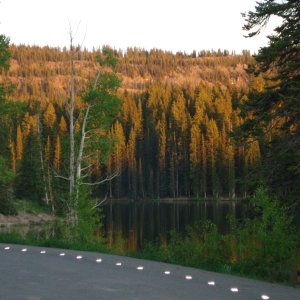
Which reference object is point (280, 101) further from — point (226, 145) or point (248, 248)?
point (226, 145)

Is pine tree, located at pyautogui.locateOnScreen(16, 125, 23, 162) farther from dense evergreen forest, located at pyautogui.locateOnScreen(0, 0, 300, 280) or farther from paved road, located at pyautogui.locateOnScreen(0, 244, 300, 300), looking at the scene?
paved road, located at pyautogui.locateOnScreen(0, 244, 300, 300)

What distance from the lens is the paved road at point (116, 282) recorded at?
6.40 metres

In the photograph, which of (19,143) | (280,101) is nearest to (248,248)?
(280,101)

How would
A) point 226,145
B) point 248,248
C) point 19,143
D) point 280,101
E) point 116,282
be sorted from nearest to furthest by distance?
1. point 116,282
2. point 248,248
3. point 280,101
4. point 226,145
5. point 19,143

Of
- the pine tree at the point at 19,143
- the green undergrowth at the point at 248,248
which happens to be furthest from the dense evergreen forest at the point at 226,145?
the pine tree at the point at 19,143

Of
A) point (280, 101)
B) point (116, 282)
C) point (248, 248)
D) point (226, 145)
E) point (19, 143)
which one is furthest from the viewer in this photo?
point (19, 143)

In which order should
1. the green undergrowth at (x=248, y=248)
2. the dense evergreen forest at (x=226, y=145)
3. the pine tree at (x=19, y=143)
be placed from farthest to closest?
1. the pine tree at (x=19, y=143)
2. the dense evergreen forest at (x=226, y=145)
3. the green undergrowth at (x=248, y=248)

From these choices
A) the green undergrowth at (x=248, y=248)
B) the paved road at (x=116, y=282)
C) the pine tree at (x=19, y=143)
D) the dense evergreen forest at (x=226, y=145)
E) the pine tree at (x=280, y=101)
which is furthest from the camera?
the pine tree at (x=19, y=143)

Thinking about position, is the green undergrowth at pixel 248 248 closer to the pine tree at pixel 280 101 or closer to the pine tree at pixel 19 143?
the pine tree at pixel 280 101

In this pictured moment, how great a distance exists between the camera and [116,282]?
7.23 meters

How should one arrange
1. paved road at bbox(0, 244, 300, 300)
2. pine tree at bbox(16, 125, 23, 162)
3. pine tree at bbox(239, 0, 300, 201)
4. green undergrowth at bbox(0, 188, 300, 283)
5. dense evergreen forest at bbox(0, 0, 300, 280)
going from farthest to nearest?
1. pine tree at bbox(16, 125, 23, 162)
2. pine tree at bbox(239, 0, 300, 201)
3. dense evergreen forest at bbox(0, 0, 300, 280)
4. green undergrowth at bbox(0, 188, 300, 283)
5. paved road at bbox(0, 244, 300, 300)

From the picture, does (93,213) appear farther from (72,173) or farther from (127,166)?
Result: (127,166)

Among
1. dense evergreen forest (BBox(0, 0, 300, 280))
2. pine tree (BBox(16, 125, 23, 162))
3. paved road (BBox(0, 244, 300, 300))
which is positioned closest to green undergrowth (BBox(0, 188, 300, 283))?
dense evergreen forest (BBox(0, 0, 300, 280))

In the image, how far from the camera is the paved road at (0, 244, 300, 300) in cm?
640
